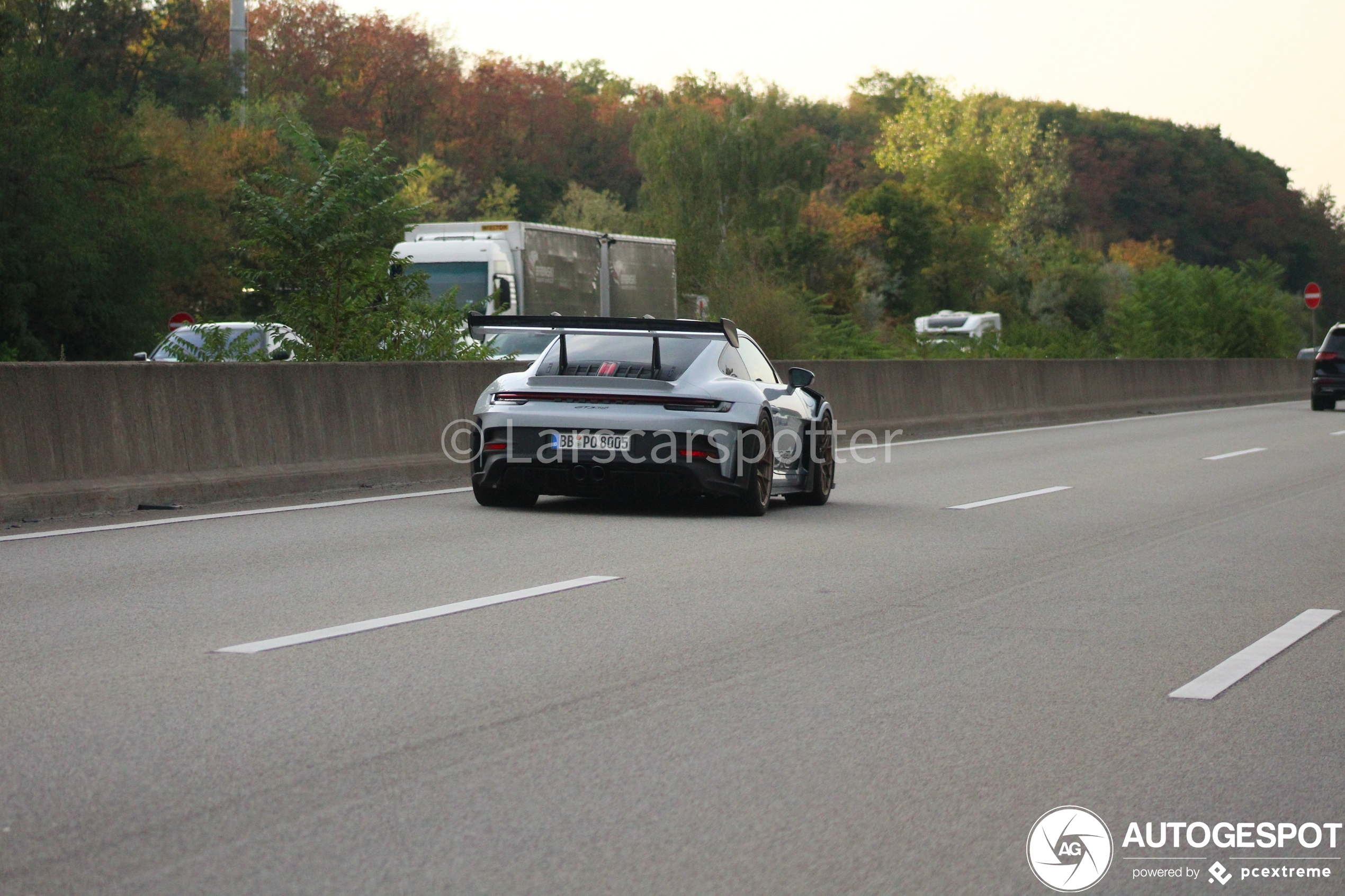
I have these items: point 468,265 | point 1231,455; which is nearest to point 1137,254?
point 468,265

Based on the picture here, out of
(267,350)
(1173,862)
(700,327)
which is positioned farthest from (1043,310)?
(1173,862)

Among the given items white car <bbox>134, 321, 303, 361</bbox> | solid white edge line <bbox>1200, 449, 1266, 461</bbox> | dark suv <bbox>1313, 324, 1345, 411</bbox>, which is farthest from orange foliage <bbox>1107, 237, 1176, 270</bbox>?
white car <bbox>134, 321, 303, 361</bbox>

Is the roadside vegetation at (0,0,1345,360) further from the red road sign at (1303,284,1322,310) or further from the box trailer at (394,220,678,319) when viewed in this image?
the box trailer at (394,220,678,319)

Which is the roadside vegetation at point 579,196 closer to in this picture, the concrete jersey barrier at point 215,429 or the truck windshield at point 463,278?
the concrete jersey barrier at point 215,429

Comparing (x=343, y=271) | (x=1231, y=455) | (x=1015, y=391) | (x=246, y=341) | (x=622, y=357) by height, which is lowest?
(x=1015, y=391)

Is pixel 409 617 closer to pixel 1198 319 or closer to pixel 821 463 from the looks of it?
pixel 821 463

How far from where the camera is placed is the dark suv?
115 feet

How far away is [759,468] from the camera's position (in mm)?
12680

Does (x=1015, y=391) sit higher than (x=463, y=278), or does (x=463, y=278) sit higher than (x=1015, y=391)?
(x=463, y=278)

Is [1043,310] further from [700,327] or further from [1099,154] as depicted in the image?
[700,327]

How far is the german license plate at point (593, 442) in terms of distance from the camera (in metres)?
12.1

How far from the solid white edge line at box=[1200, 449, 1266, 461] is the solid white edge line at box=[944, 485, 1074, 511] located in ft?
15.2

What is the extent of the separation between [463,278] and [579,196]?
56.5 meters

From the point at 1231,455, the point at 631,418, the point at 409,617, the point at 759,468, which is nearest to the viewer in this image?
the point at 409,617
